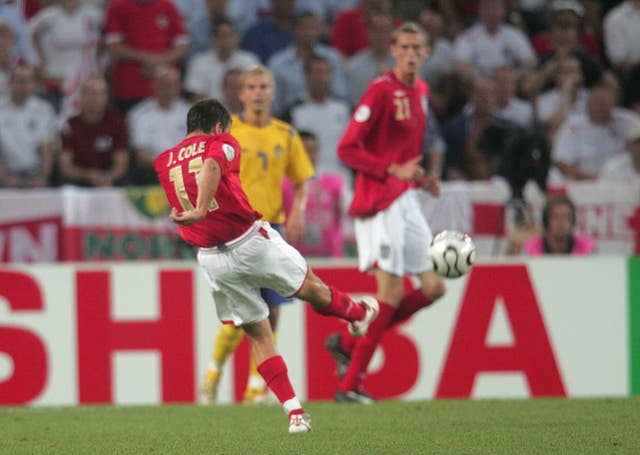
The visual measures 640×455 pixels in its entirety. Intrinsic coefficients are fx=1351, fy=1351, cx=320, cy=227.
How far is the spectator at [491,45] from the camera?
14.6 metres

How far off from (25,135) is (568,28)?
19.2ft

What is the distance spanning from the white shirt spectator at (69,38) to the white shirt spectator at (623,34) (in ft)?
18.6

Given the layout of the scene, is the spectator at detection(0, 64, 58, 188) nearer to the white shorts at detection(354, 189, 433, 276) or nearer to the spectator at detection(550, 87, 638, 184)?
the white shorts at detection(354, 189, 433, 276)

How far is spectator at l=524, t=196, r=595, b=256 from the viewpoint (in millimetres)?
11266

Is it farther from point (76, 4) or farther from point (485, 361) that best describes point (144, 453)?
point (76, 4)

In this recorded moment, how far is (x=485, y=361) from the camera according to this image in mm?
10797

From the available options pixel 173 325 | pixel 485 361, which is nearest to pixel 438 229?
pixel 485 361

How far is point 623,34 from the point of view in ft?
49.4

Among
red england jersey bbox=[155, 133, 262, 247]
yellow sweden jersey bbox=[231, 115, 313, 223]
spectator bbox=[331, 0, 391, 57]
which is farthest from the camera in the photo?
spectator bbox=[331, 0, 391, 57]

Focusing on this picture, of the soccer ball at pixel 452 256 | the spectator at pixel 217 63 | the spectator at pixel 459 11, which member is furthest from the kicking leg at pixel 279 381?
the spectator at pixel 459 11

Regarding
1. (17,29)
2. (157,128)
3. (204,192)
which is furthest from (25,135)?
(204,192)

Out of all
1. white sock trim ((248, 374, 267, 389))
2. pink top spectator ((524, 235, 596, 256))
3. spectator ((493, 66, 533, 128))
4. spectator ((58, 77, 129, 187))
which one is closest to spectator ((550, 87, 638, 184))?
spectator ((493, 66, 533, 128))

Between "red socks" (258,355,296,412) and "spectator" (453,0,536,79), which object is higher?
"spectator" (453,0,536,79)

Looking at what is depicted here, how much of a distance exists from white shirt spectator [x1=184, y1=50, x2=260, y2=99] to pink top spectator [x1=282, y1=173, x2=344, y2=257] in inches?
102
